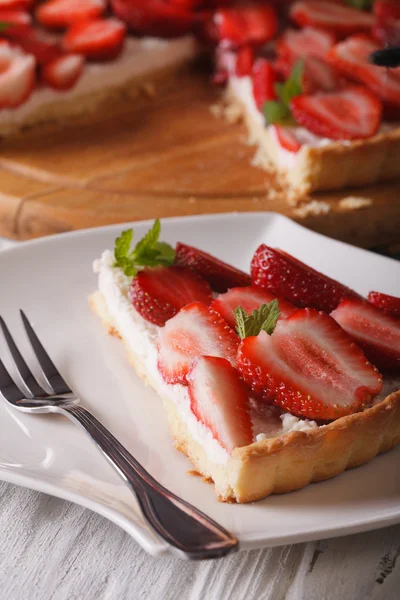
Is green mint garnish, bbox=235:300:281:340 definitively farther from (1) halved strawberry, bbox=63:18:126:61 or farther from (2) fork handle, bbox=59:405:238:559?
(1) halved strawberry, bbox=63:18:126:61

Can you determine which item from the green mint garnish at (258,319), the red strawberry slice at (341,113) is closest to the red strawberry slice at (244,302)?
the green mint garnish at (258,319)

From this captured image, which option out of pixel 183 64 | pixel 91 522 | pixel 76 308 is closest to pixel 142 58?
pixel 183 64

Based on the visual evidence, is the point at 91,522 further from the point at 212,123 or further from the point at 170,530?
the point at 212,123

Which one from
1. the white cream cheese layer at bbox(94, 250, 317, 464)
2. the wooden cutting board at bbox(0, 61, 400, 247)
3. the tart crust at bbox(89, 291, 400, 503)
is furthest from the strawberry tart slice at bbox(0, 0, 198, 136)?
the tart crust at bbox(89, 291, 400, 503)

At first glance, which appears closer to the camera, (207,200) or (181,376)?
(181,376)

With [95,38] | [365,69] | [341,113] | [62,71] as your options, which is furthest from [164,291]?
[95,38]

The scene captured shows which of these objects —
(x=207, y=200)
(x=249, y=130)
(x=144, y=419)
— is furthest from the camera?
(x=249, y=130)
